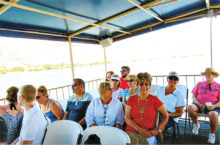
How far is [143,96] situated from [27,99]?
137 centimetres

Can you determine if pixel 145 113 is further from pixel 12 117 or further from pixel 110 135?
pixel 12 117

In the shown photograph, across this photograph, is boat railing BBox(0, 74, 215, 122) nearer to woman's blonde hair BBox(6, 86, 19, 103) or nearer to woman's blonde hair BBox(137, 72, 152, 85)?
woman's blonde hair BBox(6, 86, 19, 103)

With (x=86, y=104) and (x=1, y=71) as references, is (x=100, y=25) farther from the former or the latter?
(x=1, y=71)

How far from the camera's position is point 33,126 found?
4.63ft

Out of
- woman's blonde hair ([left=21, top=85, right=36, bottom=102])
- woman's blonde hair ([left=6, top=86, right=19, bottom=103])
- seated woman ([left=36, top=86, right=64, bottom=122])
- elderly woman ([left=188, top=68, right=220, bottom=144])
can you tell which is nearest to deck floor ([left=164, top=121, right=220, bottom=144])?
elderly woman ([left=188, top=68, right=220, bottom=144])

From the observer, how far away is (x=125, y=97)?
2725 mm

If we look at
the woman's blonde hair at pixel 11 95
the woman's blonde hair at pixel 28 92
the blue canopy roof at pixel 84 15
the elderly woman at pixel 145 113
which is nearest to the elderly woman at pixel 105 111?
the elderly woman at pixel 145 113

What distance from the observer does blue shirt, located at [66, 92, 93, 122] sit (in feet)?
7.29

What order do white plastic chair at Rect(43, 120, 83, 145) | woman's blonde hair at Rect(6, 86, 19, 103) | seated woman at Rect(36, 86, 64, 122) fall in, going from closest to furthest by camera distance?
white plastic chair at Rect(43, 120, 83, 145) < woman's blonde hair at Rect(6, 86, 19, 103) < seated woman at Rect(36, 86, 64, 122)

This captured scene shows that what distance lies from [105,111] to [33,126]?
867mm

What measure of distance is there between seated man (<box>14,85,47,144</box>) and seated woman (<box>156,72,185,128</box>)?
1.74 m

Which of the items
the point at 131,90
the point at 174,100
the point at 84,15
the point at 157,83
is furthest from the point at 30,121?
the point at 157,83

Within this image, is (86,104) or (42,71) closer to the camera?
(86,104)

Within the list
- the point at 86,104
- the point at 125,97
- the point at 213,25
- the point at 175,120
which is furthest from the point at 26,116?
the point at 213,25
